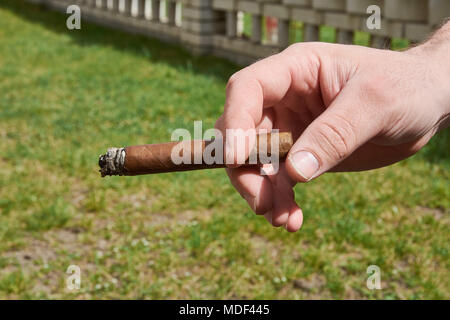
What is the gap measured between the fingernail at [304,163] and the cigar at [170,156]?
0.38 feet

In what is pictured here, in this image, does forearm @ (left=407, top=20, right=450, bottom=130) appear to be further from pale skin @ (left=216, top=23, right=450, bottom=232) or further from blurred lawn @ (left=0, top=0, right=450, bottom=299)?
blurred lawn @ (left=0, top=0, right=450, bottom=299)

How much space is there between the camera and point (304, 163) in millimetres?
1740

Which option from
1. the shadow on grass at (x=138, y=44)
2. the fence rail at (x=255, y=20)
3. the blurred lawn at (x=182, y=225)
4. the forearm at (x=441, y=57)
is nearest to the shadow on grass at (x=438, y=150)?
the blurred lawn at (x=182, y=225)

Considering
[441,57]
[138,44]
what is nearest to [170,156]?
[441,57]

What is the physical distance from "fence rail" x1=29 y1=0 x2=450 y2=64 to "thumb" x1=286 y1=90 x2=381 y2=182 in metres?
4.07

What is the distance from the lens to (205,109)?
7.05 m

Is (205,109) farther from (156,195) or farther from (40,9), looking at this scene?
(40,9)

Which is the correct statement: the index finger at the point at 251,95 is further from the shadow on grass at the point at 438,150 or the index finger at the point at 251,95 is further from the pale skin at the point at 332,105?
the shadow on grass at the point at 438,150

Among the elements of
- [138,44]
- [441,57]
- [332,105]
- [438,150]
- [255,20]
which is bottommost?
[332,105]

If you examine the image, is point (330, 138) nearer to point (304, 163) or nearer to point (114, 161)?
point (304, 163)

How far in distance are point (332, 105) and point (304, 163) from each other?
0.85 ft

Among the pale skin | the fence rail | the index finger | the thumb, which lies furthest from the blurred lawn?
the thumb

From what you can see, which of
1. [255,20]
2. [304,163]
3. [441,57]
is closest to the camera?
[304,163]

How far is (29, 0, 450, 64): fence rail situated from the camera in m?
6.64
